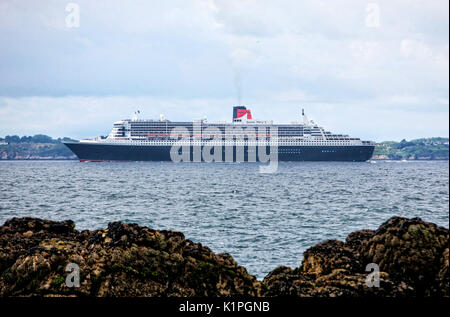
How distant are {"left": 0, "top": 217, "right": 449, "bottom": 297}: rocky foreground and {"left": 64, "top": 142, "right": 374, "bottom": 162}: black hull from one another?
99.1 metres

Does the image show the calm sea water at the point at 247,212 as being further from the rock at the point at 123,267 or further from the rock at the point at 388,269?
the rock at the point at 123,267

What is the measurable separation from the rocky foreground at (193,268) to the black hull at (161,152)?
9909cm

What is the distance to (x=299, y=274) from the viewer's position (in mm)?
9094

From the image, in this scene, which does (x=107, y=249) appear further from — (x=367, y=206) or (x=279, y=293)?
(x=367, y=206)

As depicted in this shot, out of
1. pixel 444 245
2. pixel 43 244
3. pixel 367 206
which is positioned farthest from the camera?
pixel 367 206

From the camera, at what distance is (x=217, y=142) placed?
111812 millimetres

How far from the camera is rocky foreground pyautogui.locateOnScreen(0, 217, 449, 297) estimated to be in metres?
7.69

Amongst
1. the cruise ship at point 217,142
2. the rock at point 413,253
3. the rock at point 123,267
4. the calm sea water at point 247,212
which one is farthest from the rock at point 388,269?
the cruise ship at point 217,142

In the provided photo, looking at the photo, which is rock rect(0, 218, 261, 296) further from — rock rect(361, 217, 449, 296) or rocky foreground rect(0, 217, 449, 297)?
rock rect(361, 217, 449, 296)

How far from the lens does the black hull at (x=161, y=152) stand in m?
107

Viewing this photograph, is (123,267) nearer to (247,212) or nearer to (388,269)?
(388,269)

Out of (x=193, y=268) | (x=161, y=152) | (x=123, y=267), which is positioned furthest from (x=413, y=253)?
(x=161, y=152)

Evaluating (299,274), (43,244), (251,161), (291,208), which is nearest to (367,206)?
(291,208)
